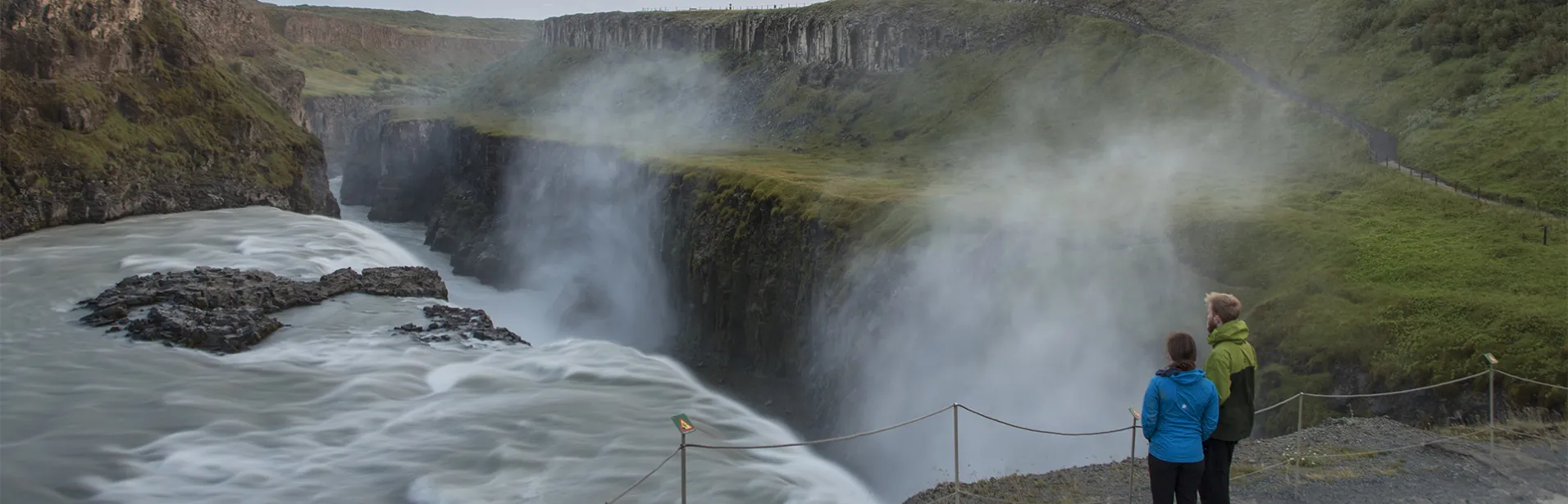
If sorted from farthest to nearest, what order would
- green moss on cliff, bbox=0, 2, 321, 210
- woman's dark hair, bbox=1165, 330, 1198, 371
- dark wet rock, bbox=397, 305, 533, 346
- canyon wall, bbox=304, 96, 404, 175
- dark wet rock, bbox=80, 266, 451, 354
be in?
canyon wall, bbox=304, 96, 404, 175 → green moss on cliff, bbox=0, 2, 321, 210 → dark wet rock, bbox=397, 305, 533, 346 → dark wet rock, bbox=80, 266, 451, 354 → woman's dark hair, bbox=1165, 330, 1198, 371

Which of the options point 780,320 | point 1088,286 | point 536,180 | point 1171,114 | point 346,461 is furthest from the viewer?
point 536,180

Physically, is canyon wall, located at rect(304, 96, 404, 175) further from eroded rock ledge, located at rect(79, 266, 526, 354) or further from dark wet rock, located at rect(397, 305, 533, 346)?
dark wet rock, located at rect(397, 305, 533, 346)

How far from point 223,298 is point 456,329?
7.96 m

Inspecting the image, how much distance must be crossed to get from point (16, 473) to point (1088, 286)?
26.9 metres

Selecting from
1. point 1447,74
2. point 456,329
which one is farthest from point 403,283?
point 1447,74

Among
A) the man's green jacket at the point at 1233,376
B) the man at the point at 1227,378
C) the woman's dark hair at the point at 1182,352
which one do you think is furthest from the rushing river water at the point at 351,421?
the woman's dark hair at the point at 1182,352

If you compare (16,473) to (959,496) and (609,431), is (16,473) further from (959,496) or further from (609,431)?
(959,496)

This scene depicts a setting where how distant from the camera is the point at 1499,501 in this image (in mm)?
14820

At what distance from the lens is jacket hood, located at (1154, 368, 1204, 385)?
1075 cm

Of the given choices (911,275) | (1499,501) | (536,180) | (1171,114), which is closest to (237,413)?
(911,275)

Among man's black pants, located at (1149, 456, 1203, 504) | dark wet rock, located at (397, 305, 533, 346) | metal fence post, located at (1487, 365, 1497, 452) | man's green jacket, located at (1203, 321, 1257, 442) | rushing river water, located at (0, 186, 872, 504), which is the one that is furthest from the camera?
dark wet rock, located at (397, 305, 533, 346)

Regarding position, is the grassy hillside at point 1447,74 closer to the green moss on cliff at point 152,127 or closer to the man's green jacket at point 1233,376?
the man's green jacket at point 1233,376

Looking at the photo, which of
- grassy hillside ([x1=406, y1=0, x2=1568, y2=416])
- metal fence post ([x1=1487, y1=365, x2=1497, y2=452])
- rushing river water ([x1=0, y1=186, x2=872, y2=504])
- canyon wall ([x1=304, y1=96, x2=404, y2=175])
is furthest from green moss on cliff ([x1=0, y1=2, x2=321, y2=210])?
canyon wall ([x1=304, y1=96, x2=404, y2=175])

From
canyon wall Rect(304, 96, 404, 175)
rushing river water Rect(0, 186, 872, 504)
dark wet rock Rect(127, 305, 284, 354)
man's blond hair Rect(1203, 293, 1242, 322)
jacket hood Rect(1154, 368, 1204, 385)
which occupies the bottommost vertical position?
rushing river water Rect(0, 186, 872, 504)
